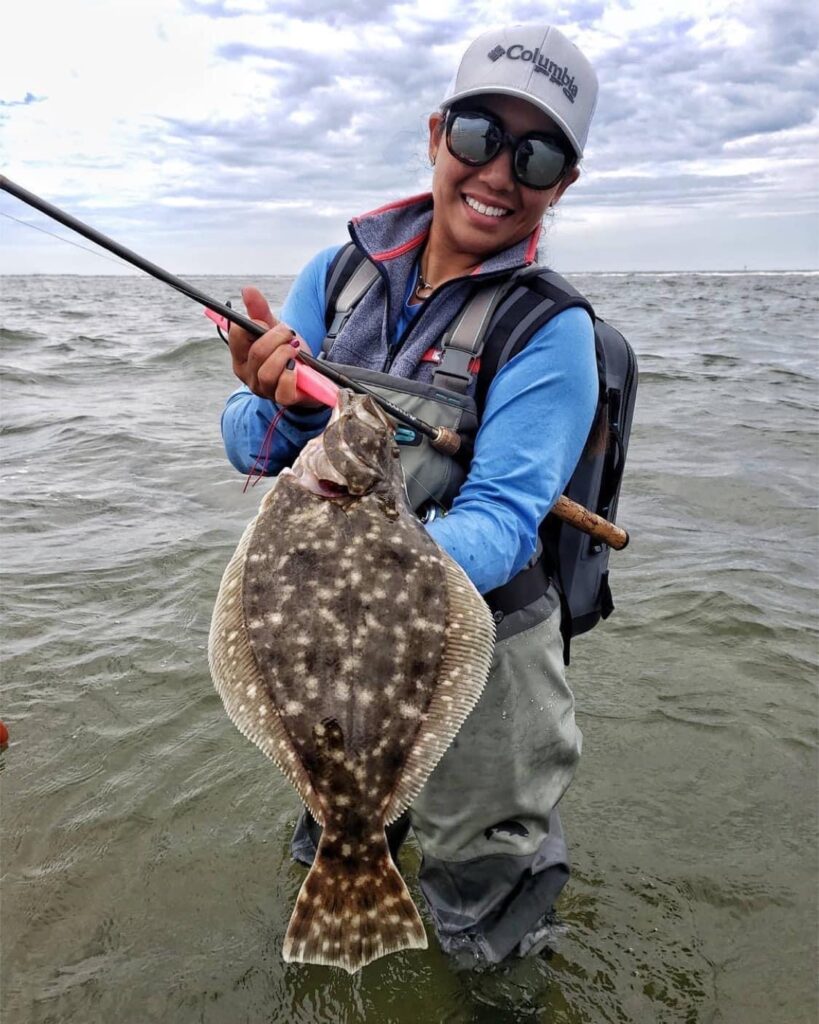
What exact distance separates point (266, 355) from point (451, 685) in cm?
116

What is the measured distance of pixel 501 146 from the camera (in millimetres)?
2818

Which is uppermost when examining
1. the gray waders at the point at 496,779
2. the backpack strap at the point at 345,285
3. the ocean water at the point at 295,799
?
the backpack strap at the point at 345,285

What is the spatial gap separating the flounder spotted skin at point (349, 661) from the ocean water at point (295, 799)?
4.54ft

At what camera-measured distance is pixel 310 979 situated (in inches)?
134

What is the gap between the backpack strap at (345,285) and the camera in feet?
9.99

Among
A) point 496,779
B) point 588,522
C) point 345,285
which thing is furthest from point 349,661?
point 345,285

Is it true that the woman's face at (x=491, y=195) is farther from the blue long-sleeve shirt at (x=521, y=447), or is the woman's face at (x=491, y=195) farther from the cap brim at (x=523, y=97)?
the blue long-sleeve shirt at (x=521, y=447)

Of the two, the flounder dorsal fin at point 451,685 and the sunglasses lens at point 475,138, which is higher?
the sunglasses lens at point 475,138

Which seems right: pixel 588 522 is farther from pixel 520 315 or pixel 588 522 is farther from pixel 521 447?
pixel 520 315

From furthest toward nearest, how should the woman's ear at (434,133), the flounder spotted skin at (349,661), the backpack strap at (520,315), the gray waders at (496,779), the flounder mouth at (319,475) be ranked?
the woman's ear at (434,133)
the gray waders at (496,779)
the backpack strap at (520,315)
the flounder mouth at (319,475)
the flounder spotted skin at (349,661)

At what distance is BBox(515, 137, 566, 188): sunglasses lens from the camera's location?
2.81 meters

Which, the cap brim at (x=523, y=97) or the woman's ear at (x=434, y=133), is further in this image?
the woman's ear at (x=434, y=133)

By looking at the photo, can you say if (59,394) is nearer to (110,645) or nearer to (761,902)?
(110,645)

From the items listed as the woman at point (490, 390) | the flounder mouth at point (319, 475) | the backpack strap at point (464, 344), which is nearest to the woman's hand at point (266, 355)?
the woman at point (490, 390)
